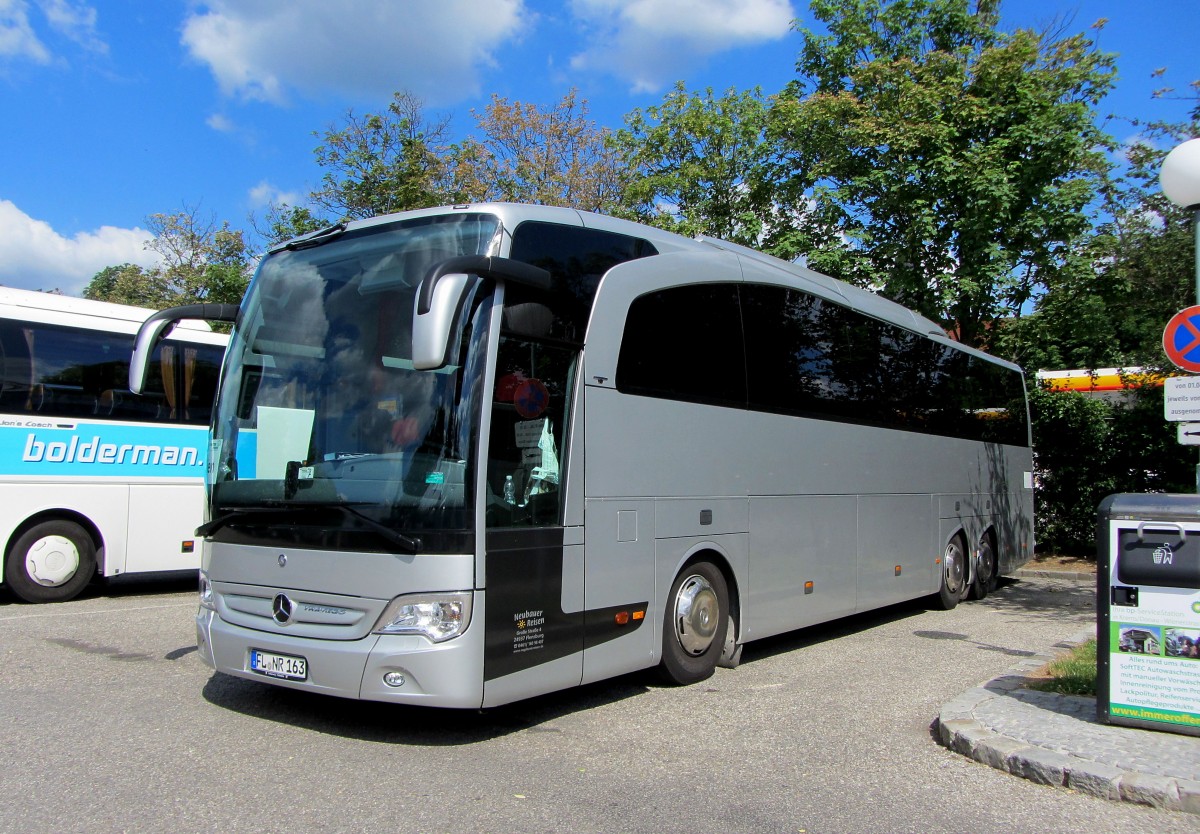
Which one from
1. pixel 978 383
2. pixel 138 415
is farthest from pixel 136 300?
pixel 978 383

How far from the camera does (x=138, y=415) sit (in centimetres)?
1199

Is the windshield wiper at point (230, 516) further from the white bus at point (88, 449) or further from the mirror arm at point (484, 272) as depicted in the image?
the white bus at point (88, 449)

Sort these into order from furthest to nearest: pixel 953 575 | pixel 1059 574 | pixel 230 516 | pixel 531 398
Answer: pixel 1059 574, pixel 953 575, pixel 230 516, pixel 531 398

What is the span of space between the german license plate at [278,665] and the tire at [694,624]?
2699 mm

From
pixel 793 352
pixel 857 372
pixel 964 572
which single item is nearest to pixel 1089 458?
pixel 964 572

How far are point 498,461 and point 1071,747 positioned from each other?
3798 mm

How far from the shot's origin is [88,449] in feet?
37.6

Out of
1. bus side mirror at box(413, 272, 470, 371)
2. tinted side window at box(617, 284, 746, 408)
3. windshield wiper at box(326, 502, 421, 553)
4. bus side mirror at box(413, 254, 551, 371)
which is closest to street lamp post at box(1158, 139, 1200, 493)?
tinted side window at box(617, 284, 746, 408)

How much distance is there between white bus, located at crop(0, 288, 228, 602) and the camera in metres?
10.9

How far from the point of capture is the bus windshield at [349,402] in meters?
5.53

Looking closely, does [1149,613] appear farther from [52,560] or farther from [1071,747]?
[52,560]

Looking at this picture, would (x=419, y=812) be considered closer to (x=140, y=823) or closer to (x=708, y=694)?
(x=140, y=823)

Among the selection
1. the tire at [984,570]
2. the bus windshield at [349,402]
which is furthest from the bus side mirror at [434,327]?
the tire at [984,570]

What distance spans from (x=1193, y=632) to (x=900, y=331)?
6.42m
